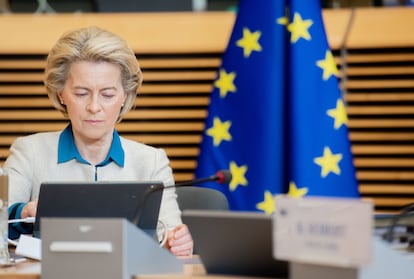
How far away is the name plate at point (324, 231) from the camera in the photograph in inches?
65.9

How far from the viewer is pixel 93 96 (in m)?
3.23

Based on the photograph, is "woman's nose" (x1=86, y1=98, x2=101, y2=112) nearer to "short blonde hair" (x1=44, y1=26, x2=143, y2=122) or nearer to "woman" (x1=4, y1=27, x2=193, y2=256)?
"woman" (x1=4, y1=27, x2=193, y2=256)

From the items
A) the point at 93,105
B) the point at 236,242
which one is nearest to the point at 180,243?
the point at 93,105

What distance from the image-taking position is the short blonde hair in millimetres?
3236

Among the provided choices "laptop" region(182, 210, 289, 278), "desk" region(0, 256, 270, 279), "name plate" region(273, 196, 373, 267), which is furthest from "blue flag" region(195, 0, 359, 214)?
"name plate" region(273, 196, 373, 267)

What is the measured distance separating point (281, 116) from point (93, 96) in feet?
5.76

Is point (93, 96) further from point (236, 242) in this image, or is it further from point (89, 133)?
point (236, 242)

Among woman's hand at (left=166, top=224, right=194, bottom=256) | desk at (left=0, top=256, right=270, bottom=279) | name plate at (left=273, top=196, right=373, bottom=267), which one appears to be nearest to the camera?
name plate at (left=273, top=196, right=373, bottom=267)

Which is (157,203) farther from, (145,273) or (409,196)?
(409,196)

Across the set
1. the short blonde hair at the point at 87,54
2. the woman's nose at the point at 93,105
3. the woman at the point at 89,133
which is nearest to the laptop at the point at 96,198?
the woman at the point at 89,133

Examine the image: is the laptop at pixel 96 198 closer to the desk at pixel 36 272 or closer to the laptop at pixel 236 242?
the desk at pixel 36 272

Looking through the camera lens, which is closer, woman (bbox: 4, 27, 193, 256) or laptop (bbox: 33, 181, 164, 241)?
laptop (bbox: 33, 181, 164, 241)

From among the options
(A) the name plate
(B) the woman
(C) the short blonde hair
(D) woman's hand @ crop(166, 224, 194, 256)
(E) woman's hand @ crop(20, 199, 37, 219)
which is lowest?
(A) the name plate

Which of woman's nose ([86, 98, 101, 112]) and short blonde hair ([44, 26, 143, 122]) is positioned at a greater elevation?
short blonde hair ([44, 26, 143, 122])
